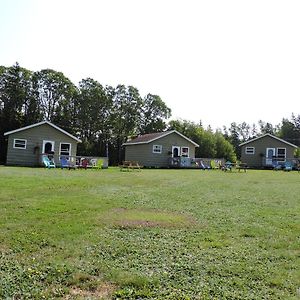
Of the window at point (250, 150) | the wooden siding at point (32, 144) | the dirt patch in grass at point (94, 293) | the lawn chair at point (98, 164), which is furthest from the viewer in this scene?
the window at point (250, 150)

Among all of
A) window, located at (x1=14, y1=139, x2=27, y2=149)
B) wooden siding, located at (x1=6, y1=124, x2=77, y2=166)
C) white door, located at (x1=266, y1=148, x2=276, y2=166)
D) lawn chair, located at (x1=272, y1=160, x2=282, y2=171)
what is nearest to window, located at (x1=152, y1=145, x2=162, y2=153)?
wooden siding, located at (x1=6, y1=124, x2=77, y2=166)

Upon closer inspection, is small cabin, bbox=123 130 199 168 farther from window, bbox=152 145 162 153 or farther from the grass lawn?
the grass lawn

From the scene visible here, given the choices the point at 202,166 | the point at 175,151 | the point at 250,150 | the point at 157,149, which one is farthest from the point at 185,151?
the point at 250,150

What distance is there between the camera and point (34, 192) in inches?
399

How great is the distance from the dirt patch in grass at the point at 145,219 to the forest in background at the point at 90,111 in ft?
107

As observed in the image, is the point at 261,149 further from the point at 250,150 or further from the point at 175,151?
the point at 175,151

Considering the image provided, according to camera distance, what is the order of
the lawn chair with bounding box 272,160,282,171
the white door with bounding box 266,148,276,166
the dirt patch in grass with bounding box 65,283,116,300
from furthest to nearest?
the white door with bounding box 266,148,276,166 → the lawn chair with bounding box 272,160,282,171 → the dirt patch in grass with bounding box 65,283,116,300

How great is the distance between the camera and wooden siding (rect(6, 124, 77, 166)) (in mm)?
27656

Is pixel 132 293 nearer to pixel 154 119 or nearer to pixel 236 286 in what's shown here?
pixel 236 286

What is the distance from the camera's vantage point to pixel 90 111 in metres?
46.2

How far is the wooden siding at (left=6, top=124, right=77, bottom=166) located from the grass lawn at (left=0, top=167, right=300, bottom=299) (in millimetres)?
20448

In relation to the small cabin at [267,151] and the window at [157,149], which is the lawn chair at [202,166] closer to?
the window at [157,149]

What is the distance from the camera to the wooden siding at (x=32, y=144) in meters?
27.7

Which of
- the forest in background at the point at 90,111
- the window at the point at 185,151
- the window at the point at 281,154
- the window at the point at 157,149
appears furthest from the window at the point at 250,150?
the window at the point at 157,149
